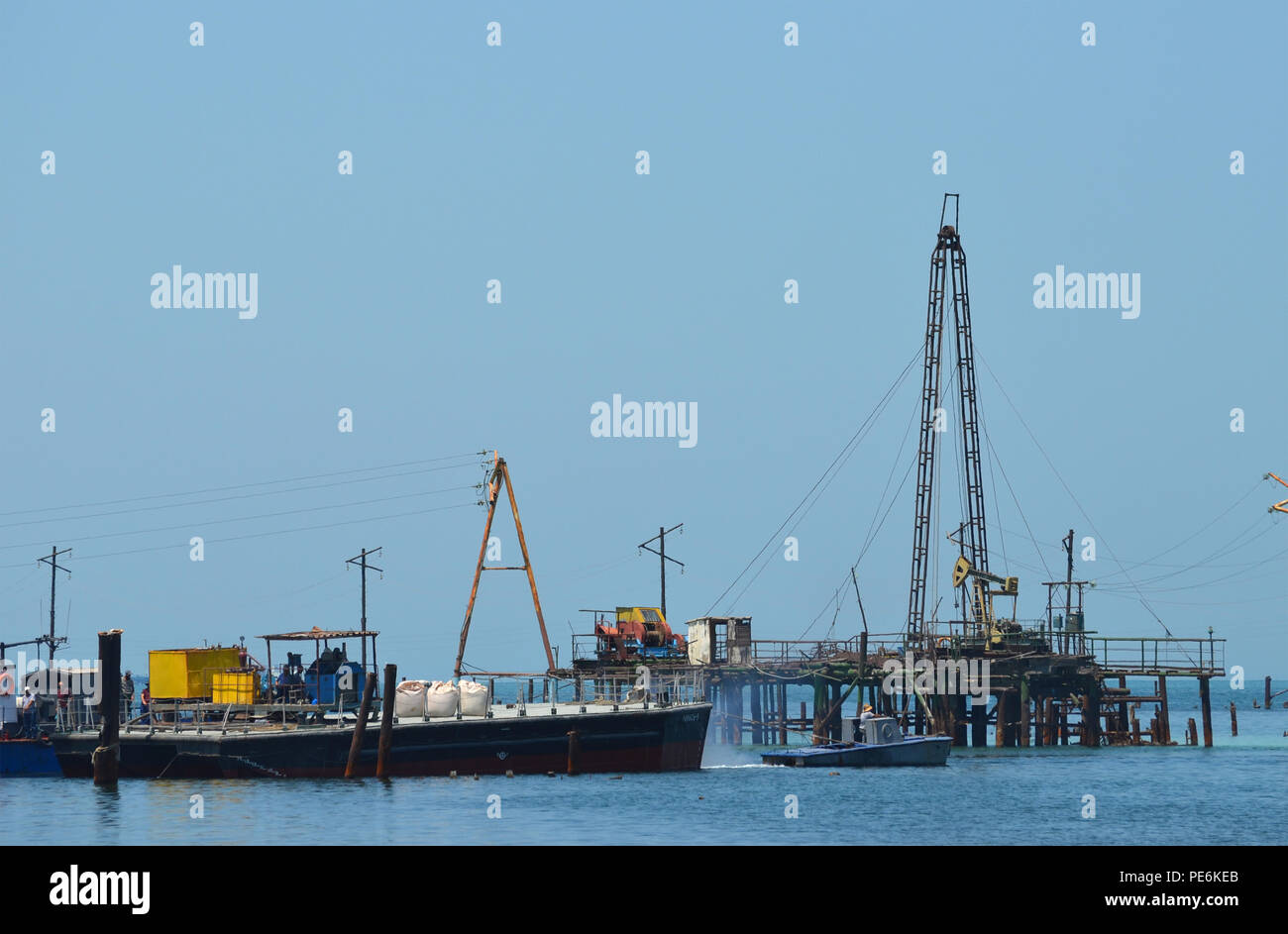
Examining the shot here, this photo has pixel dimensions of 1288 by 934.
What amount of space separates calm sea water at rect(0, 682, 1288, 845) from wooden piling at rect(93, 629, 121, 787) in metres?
0.98

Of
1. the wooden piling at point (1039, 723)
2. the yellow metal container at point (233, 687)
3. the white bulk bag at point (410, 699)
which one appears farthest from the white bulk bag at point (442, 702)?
the wooden piling at point (1039, 723)

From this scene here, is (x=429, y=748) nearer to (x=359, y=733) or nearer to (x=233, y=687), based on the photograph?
(x=359, y=733)

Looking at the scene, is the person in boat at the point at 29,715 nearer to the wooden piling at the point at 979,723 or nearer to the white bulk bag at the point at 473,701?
the white bulk bag at the point at 473,701

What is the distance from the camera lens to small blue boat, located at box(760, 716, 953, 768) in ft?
260

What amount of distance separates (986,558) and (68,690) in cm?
5996

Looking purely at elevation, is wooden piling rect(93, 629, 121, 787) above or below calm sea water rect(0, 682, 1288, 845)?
above

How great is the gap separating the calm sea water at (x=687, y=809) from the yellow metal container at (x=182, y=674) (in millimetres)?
5569

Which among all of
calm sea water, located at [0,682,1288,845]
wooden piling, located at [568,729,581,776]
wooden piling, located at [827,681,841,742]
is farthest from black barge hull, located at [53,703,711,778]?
wooden piling, located at [827,681,841,742]

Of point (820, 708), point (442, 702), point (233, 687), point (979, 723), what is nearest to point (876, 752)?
point (442, 702)

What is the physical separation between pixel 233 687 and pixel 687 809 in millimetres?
24389

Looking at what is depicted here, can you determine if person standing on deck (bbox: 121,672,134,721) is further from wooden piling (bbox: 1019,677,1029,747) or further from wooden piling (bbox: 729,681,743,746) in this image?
wooden piling (bbox: 1019,677,1029,747)

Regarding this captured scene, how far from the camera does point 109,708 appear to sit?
6581 cm

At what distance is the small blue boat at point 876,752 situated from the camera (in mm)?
79188
